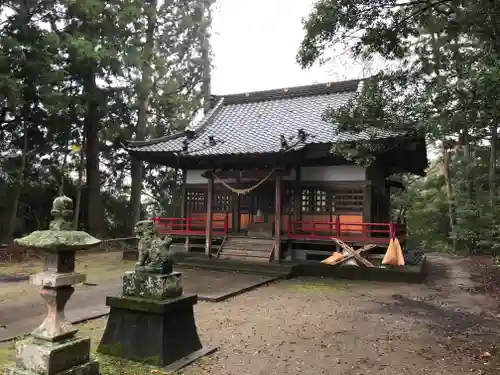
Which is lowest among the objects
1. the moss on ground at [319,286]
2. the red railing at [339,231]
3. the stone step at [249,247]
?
the moss on ground at [319,286]

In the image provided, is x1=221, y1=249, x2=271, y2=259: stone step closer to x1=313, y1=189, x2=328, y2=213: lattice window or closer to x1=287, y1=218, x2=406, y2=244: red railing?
x1=287, y1=218, x2=406, y2=244: red railing

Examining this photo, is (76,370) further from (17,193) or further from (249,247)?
(17,193)

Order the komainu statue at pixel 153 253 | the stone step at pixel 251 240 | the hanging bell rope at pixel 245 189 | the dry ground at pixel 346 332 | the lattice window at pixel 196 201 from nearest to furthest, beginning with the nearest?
1. the dry ground at pixel 346 332
2. the komainu statue at pixel 153 253
3. the hanging bell rope at pixel 245 189
4. the stone step at pixel 251 240
5. the lattice window at pixel 196 201

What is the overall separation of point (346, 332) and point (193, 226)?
9531 mm

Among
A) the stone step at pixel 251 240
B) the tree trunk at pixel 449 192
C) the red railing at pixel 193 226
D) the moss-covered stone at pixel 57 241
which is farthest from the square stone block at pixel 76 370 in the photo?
the tree trunk at pixel 449 192

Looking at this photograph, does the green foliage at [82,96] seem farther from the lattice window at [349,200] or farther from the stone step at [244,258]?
the lattice window at [349,200]

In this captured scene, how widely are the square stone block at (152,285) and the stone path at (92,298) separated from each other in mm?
1916

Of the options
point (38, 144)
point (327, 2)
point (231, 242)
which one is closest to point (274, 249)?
point (231, 242)

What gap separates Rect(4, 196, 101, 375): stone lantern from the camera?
3.68 metres

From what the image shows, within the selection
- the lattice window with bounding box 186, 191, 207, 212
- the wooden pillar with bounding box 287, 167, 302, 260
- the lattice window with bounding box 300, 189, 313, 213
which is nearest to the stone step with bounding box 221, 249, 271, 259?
the wooden pillar with bounding box 287, 167, 302, 260

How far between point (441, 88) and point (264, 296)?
5495mm

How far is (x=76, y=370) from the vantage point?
382 cm

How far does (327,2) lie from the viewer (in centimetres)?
708

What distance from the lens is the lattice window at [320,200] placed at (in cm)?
1328
